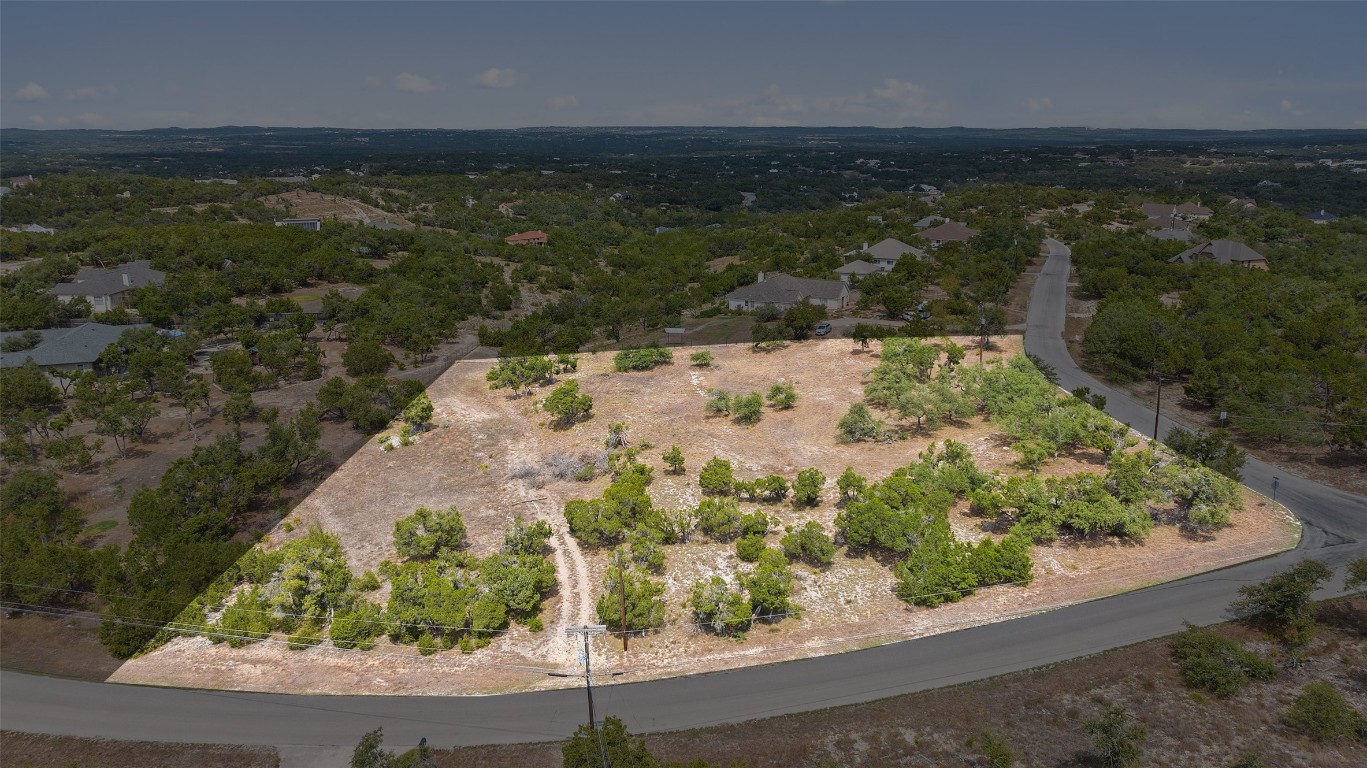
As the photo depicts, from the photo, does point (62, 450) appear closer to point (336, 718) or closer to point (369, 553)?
point (369, 553)

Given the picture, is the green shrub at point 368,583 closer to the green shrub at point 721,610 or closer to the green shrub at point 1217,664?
the green shrub at point 721,610

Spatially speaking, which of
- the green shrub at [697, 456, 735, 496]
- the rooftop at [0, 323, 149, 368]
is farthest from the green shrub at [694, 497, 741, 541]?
the rooftop at [0, 323, 149, 368]

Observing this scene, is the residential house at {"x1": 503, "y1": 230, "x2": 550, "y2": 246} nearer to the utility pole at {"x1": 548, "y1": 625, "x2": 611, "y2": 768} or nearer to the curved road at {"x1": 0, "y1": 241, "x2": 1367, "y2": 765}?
the curved road at {"x1": 0, "y1": 241, "x2": 1367, "y2": 765}

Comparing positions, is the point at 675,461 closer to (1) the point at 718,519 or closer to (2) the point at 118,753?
(1) the point at 718,519

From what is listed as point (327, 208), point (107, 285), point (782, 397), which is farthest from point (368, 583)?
point (327, 208)

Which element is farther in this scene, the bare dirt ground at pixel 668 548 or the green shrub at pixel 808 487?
the green shrub at pixel 808 487

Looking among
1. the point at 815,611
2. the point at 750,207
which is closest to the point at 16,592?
the point at 815,611

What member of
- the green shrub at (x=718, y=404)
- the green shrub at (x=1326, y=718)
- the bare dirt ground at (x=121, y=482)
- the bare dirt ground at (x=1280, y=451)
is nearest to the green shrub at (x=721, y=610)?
the green shrub at (x=1326, y=718)
